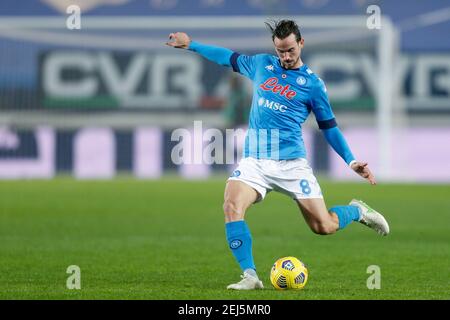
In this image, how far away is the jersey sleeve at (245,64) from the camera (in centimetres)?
966

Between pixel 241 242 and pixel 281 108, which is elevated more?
pixel 281 108

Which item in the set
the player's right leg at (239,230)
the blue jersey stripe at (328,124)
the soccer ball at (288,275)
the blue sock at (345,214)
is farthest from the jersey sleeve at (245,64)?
the soccer ball at (288,275)

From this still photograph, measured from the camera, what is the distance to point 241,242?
8.94 m

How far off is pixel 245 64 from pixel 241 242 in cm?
174

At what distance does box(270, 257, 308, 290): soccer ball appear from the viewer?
886cm

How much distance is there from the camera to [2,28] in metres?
28.9

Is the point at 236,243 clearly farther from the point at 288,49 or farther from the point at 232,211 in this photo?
the point at 288,49

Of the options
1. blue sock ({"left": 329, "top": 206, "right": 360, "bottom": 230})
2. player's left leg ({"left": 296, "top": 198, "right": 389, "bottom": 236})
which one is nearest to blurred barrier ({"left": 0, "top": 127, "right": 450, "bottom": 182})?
player's left leg ({"left": 296, "top": 198, "right": 389, "bottom": 236})

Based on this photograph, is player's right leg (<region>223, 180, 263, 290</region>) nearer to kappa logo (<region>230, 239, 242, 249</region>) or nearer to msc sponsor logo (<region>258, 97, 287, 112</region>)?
kappa logo (<region>230, 239, 242, 249</region>)

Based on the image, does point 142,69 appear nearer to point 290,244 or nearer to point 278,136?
point 290,244

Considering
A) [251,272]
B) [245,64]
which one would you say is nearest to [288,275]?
[251,272]

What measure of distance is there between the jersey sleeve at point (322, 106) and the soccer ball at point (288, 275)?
1351 millimetres
